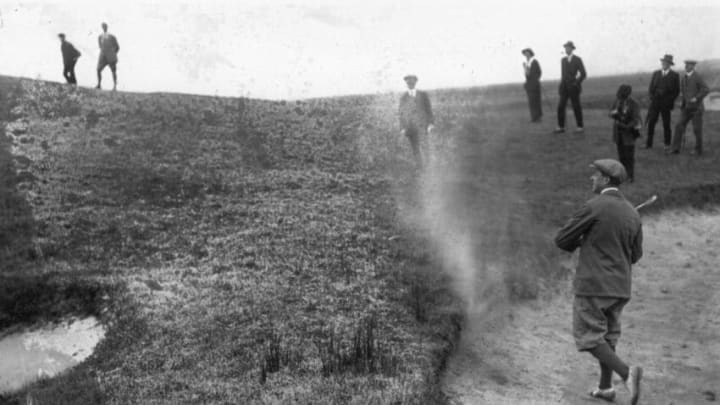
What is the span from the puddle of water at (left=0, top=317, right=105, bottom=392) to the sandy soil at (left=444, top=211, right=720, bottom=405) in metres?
5.73

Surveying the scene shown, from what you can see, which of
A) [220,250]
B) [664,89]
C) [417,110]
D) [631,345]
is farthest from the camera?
[664,89]

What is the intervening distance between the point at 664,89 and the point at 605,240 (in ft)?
46.1

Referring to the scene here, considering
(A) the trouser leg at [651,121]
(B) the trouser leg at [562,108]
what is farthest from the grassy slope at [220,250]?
(A) the trouser leg at [651,121]

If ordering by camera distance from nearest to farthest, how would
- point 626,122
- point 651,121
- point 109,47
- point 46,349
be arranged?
point 46,349 → point 626,122 → point 651,121 → point 109,47

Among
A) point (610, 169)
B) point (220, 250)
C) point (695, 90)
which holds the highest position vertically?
point (695, 90)

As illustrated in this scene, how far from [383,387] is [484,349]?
2768 millimetres

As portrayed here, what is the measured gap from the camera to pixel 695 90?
65.3 feet

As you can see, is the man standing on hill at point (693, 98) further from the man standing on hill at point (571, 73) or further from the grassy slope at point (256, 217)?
the man standing on hill at point (571, 73)

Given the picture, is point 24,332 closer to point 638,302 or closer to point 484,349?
point 484,349

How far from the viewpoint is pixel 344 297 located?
38.7ft

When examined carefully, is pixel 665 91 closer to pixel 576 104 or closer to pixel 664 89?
pixel 664 89

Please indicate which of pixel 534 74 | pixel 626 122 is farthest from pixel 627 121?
pixel 534 74

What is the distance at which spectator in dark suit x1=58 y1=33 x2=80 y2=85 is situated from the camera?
26.9 metres

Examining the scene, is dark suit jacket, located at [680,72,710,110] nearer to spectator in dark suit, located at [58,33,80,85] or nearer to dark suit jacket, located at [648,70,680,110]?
dark suit jacket, located at [648,70,680,110]
